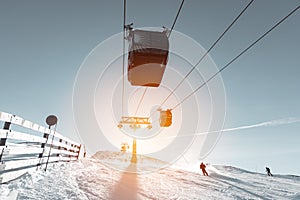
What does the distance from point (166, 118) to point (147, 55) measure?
8.89 m

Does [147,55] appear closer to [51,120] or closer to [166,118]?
[51,120]

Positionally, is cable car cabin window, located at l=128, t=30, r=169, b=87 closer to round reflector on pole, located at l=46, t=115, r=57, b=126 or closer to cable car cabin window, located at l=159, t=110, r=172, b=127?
round reflector on pole, located at l=46, t=115, r=57, b=126

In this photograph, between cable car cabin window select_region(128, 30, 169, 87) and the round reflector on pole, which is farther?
cable car cabin window select_region(128, 30, 169, 87)

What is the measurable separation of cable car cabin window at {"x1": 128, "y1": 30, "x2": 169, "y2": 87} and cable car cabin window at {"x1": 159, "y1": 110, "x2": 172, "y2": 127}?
24.6 feet

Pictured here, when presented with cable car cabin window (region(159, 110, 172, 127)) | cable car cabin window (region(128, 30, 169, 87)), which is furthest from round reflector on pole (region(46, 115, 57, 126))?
cable car cabin window (region(159, 110, 172, 127))

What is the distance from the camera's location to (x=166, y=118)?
1648cm

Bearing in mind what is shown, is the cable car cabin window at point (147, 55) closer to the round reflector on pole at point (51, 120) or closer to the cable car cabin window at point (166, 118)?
the round reflector on pole at point (51, 120)

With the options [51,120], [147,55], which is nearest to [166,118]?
[147,55]

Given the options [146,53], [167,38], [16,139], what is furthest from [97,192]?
[167,38]

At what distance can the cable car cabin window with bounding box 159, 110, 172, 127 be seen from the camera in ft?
54.0

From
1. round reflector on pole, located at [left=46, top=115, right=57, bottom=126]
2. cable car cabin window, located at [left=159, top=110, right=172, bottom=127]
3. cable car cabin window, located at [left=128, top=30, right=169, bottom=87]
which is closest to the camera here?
round reflector on pole, located at [left=46, top=115, right=57, bottom=126]

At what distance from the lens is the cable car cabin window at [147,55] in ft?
27.6

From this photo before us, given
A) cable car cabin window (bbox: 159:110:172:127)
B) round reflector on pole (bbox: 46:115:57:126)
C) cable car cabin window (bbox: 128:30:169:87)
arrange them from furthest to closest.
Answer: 1. cable car cabin window (bbox: 159:110:172:127)
2. cable car cabin window (bbox: 128:30:169:87)
3. round reflector on pole (bbox: 46:115:57:126)

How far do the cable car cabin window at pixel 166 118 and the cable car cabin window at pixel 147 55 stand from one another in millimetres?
7496
